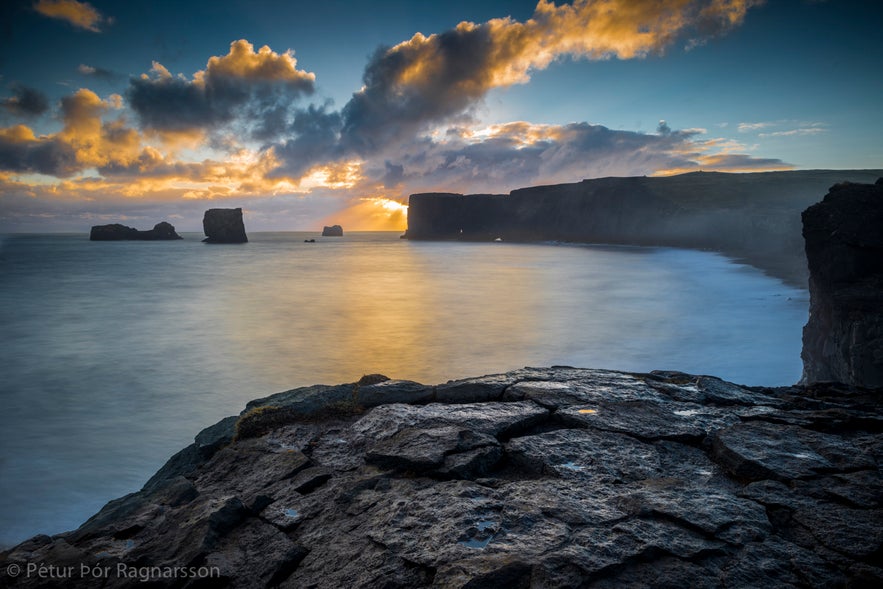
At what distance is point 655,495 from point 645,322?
21203mm

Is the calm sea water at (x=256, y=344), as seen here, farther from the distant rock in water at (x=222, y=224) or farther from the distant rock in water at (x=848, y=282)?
the distant rock in water at (x=222, y=224)

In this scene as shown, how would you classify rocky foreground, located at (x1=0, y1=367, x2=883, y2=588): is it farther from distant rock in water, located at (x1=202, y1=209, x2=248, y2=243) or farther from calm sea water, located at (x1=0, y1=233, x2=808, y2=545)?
distant rock in water, located at (x1=202, y1=209, x2=248, y2=243)

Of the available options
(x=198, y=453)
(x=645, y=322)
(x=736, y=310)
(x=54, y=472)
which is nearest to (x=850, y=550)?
(x=198, y=453)

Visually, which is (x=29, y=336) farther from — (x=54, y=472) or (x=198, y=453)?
(x=198, y=453)

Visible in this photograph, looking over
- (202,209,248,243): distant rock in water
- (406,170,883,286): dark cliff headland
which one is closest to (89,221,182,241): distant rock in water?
(202,209,248,243): distant rock in water

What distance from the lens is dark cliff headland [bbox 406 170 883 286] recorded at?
62.0 m

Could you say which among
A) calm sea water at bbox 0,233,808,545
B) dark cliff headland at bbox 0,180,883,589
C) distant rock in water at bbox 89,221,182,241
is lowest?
calm sea water at bbox 0,233,808,545

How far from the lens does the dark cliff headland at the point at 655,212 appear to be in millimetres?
62000

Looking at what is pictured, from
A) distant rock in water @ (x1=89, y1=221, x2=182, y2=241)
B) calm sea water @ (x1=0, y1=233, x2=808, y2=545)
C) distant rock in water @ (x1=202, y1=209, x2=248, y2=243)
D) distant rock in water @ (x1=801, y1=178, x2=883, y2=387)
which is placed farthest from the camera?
distant rock in water @ (x1=89, y1=221, x2=182, y2=241)

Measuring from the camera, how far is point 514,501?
10.3 ft

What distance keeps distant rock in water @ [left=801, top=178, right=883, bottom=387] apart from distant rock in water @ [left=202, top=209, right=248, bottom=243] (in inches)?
4664

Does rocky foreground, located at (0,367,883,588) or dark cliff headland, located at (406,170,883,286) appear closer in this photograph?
rocky foreground, located at (0,367,883,588)

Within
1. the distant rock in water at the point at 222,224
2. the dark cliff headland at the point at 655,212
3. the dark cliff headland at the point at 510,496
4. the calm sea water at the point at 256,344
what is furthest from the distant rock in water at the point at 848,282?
the distant rock in water at the point at 222,224

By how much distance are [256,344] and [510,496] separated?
670 inches
